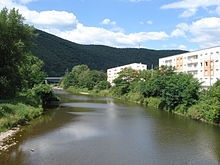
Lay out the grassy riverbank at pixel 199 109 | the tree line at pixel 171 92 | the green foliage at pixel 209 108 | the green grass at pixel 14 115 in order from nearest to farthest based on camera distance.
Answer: the green grass at pixel 14 115 < the green foliage at pixel 209 108 < the grassy riverbank at pixel 199 109 < the tree line at pixel 171 92

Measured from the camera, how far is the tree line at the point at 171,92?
40.7 meters

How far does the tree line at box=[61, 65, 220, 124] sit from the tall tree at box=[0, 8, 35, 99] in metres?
22.2

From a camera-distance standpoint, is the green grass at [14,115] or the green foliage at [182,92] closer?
the green grass at [14,115]

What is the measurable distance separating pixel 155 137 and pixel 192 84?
19.8 metres

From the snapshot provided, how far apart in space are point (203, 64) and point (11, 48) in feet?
139

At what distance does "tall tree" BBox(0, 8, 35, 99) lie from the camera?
4344 cm

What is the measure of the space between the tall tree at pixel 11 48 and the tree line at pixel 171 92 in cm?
2220

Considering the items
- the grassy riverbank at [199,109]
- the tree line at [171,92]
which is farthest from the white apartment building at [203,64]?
the grassy riverbank at [199,109]

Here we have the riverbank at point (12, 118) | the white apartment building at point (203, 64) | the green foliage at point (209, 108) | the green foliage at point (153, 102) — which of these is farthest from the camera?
the white apartment building at point (203, 64)

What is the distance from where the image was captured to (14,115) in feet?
116

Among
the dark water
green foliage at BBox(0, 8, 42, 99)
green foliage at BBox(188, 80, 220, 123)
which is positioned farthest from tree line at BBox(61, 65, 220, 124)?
green foliage at BBox(0, 8, 42, 99)

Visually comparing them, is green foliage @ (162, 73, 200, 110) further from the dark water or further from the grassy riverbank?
the dark water

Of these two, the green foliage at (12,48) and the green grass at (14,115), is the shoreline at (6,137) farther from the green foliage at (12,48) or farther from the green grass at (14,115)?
the green foliage at (12,48)

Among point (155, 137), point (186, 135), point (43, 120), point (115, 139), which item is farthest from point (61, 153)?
point (43, 120)
